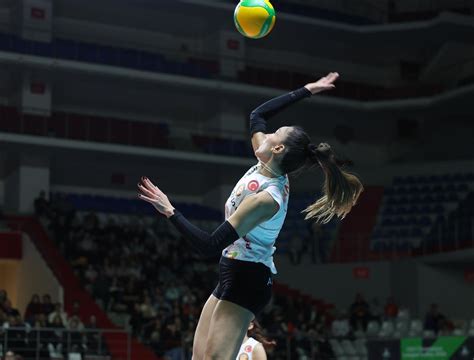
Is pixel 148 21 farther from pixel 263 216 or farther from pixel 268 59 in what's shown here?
pixel 263 216

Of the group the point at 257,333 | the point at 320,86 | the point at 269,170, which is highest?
the point at 320,86

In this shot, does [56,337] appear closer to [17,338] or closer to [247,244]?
[17,338]

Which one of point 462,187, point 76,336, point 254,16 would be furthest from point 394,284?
point 254,16

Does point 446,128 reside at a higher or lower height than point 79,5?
lower

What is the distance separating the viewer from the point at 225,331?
646 centimetres

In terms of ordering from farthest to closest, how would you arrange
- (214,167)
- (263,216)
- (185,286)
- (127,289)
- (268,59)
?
1. (268,59)
2. (214,167)
3. (185,286)
4. (127,289)
5. (263,216)

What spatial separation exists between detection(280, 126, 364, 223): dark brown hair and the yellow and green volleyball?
9.56 ft

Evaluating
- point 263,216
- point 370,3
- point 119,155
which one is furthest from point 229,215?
point 370,3

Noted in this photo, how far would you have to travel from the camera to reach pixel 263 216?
21.0ft

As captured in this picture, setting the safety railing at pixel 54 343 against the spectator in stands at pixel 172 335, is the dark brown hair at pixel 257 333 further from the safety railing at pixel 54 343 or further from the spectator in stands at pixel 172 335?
the spectator in stands at pixel 172 335

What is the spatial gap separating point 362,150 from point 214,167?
8.27 metres

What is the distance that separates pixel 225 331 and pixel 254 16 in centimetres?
390

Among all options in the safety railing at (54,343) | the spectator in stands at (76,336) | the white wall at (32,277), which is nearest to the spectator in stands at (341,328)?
the safety railing at (54,343)

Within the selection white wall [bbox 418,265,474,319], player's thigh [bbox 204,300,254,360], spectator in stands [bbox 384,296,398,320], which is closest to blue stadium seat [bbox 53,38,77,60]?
spectator in stands [bbox 384,296,398,320]
